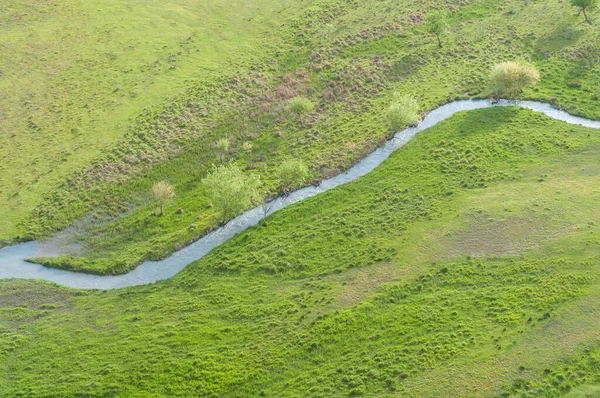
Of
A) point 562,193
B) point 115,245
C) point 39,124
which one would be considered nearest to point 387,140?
point 562,193

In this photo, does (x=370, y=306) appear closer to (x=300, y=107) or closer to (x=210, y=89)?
Result: (x=300, y=107)

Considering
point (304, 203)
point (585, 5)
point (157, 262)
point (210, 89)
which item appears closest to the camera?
point (157, 262)

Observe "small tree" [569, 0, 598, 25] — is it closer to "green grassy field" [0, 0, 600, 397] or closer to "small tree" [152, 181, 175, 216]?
"green grassy field" [0, 0, 600, 397]

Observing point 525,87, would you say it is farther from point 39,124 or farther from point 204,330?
point 39,124

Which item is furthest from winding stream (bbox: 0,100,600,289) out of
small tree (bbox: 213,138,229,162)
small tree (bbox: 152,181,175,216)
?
small tree (bbox: 213,138,229,162)

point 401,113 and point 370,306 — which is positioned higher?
point 401,113

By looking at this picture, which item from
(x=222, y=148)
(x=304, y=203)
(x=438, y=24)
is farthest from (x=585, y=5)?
(x=222, y=148)

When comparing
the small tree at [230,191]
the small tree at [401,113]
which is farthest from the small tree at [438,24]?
the small tree at [230,191]
